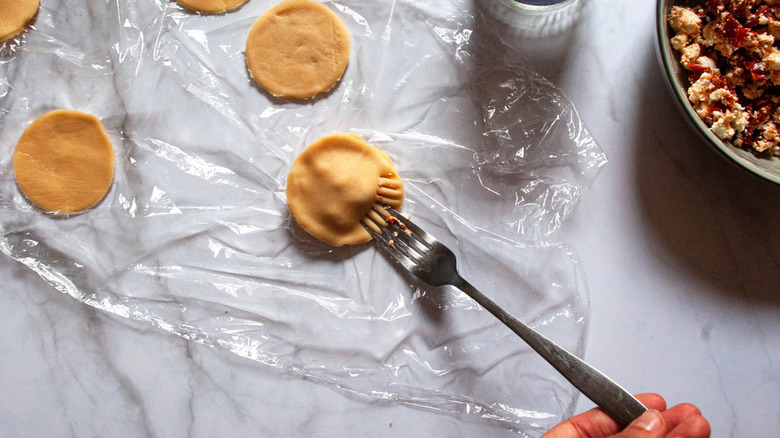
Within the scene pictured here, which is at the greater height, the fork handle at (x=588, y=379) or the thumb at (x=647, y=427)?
the thumb at (x=647, y=427)

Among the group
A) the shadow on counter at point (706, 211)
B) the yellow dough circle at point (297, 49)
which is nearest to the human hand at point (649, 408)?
the shadow on counter at point (706, 211)

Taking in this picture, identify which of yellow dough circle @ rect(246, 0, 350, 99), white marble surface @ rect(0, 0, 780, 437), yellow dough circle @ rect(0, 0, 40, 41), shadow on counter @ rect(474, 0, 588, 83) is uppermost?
shadow on counter @ rect(474, 0, 588, 83)

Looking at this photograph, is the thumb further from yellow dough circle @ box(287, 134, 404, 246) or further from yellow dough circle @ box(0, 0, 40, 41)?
yellow dough circle @ box(0, 0, 40, 41)

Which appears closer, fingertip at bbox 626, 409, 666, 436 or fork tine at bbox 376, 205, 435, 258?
fingertip at bbox 626, 409, 666, 436

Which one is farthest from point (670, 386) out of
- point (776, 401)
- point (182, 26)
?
point (182, 26)

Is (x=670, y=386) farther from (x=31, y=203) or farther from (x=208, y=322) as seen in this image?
(x=31, y=203)

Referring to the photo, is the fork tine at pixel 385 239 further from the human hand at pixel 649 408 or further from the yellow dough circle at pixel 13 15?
the yellow dough circle at pixel 13 15

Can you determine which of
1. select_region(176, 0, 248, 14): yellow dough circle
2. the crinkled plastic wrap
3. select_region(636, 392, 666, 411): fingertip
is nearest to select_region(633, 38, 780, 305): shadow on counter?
the crinkled plastic wrap
